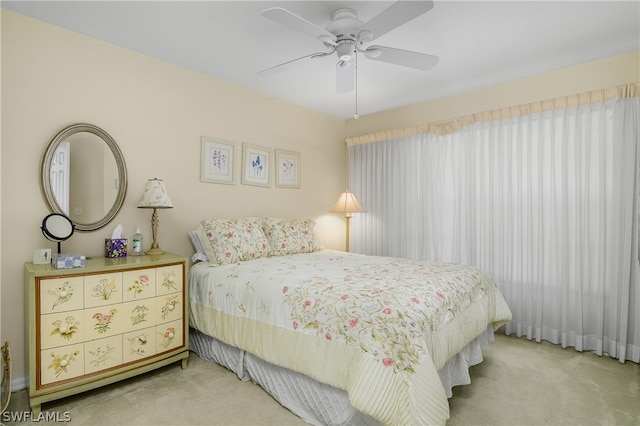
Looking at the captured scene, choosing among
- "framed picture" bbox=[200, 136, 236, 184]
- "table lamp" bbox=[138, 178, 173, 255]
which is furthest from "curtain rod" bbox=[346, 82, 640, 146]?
"table lamp" bbox=[138, 178, 173, 255]

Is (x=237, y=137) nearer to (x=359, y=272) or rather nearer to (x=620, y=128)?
(x=359, y=272)

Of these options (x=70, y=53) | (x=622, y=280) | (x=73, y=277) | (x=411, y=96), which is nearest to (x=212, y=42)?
(x=70, y=53)

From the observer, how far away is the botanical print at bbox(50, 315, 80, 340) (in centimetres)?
204

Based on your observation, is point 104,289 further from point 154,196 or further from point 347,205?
point 347,205

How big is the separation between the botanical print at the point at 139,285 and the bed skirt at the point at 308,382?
71 cm

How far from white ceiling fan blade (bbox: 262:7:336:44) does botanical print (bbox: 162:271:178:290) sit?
5.97 ft

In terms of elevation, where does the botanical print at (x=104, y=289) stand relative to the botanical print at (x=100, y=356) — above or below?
above

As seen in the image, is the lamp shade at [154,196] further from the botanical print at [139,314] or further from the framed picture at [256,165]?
the framed picture at [256,165]

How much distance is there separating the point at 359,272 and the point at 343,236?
7.86 feet

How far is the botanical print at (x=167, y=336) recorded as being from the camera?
2.48m

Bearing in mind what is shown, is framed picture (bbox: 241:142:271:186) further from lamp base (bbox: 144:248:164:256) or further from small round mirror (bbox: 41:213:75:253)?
small round mirror (bbox: 41:213:75:253)

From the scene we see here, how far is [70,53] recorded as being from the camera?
2549 millimetres

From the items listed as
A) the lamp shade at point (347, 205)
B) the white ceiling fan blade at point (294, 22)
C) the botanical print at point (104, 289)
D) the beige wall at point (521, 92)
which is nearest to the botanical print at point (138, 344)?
the botanical print at point (104, 289)

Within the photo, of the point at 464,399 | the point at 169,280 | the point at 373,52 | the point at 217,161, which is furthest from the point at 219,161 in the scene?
the point at 464,399
